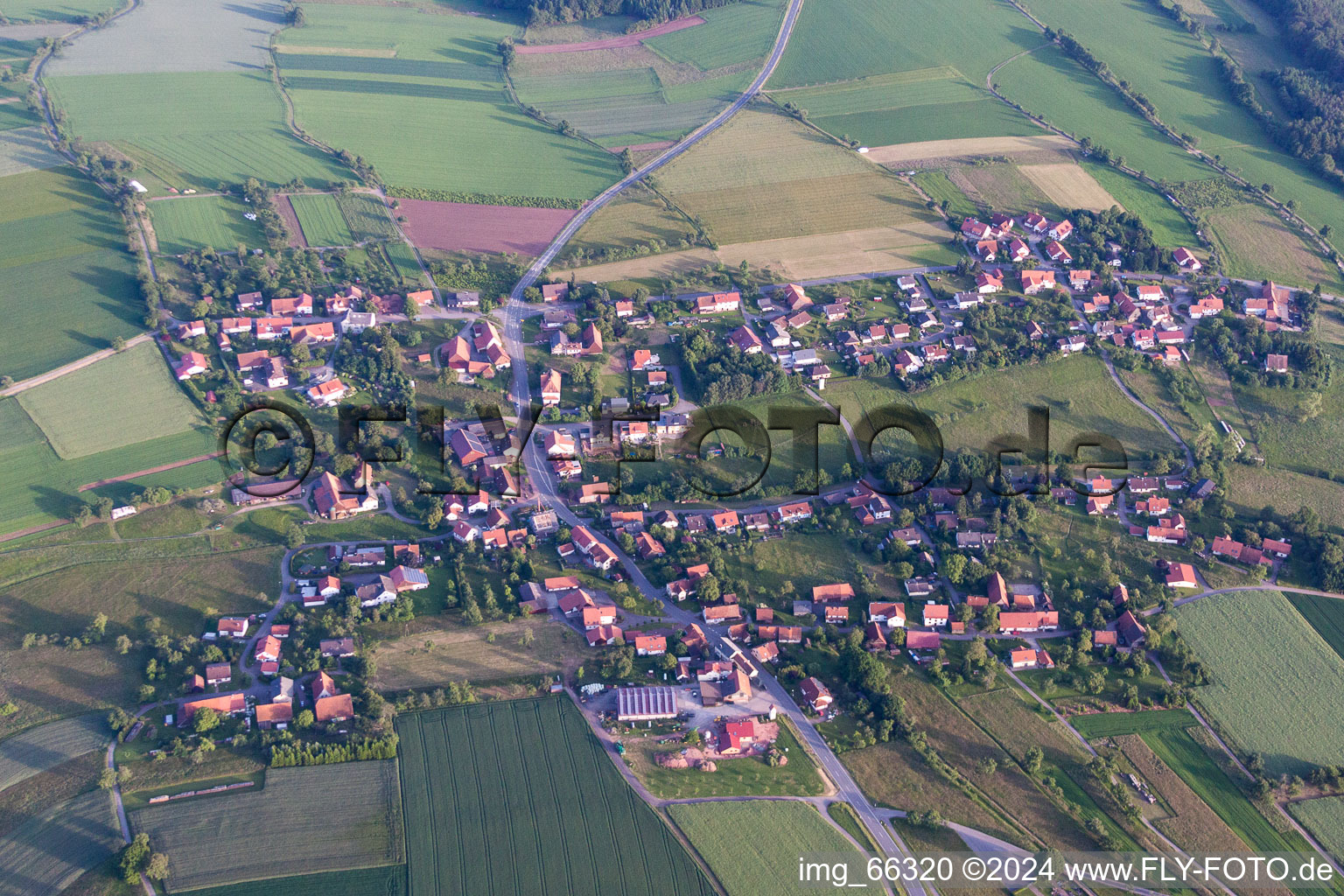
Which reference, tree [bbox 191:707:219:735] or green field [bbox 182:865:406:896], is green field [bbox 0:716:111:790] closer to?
tree [bbox 191:707:219:735]

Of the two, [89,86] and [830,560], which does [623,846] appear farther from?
[89,86]

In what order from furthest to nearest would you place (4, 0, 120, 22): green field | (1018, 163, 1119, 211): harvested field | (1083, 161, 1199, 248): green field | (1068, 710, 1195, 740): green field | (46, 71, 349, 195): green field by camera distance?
(4, 0, 120, 22): green field → (1018, 163, 1119, 211): harvested field → (46, 71, 349, 195): green field → (1083, 161, 1199, 248): green field → (1068, 710, 1195, 740): green field

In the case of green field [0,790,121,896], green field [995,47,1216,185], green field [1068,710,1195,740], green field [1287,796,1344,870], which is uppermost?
green field [995,47,1216,185]

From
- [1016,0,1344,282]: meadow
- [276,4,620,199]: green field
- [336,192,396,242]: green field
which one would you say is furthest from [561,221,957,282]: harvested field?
[1016,0,1344,282]: meadow

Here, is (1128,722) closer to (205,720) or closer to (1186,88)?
(205,720)

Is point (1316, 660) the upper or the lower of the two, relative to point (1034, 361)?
lower

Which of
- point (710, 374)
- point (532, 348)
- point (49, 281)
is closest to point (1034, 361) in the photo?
point (710, 374)
